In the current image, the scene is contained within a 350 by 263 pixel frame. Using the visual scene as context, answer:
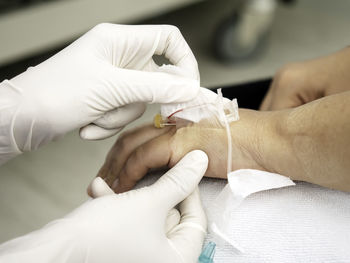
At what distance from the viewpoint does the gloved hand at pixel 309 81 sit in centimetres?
116

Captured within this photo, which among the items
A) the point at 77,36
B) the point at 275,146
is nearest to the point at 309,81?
the point at 275,146

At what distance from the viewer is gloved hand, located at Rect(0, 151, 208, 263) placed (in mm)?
763

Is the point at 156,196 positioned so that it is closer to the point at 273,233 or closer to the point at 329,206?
the point at 273,233

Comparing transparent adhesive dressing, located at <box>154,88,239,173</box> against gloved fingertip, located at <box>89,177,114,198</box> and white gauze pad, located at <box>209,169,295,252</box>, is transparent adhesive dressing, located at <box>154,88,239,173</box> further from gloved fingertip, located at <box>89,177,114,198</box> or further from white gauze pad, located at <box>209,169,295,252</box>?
gloved fingertip, located at <box>89,177,114,198</box>

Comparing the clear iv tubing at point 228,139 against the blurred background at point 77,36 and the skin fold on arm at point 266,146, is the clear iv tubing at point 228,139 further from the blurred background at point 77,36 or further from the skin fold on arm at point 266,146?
the blurred background at point 77,36

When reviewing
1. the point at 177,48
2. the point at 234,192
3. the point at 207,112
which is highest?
the point at 177,48

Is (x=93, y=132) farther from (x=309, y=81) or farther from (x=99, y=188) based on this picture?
(x=309, y=81)

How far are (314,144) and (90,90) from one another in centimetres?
50

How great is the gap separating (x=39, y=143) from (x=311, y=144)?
2.01 feet

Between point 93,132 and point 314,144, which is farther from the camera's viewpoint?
point 93,132

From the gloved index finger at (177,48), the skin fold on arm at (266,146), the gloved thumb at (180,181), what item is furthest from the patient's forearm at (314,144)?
the gloved index finger at (177,48)

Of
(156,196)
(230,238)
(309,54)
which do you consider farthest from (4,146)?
(309,54)

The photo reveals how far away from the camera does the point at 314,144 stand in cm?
88

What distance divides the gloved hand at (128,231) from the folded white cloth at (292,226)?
68 mm
